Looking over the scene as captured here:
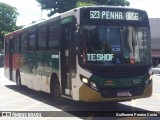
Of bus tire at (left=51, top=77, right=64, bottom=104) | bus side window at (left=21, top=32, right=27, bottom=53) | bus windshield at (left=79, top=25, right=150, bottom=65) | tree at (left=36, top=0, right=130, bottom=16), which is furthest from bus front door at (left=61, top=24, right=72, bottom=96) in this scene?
tree at (left=36, top=0, right=130, bottom=16)

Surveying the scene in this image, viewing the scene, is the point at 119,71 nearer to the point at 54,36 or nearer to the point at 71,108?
the point at 71,108

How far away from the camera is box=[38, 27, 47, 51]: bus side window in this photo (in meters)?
15.0

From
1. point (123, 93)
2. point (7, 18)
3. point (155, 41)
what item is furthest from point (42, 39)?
point (7, 18)

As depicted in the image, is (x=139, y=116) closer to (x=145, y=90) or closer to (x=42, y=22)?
(x=145, y=90)

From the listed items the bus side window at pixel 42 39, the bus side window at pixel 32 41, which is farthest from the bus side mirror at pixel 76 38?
the bus side window at pixel 32 41

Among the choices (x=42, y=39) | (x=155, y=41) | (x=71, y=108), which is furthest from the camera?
(x=155, y=41)

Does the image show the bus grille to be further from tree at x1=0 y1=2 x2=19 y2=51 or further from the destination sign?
tree at x1=0 y1=2 x2=19 y2=51

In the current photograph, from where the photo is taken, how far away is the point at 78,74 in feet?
37.1

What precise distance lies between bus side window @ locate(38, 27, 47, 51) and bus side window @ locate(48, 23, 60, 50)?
26.1 inches

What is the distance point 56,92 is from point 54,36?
6.55ft

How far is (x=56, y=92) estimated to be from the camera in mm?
13836

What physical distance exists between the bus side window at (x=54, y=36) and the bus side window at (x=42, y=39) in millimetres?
663

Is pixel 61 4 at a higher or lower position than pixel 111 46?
higher

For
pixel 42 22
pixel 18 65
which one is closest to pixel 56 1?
pixel 18 65
